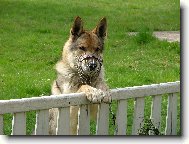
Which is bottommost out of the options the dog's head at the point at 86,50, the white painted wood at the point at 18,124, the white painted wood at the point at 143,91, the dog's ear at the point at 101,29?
the white painted wood at the point at 18,124

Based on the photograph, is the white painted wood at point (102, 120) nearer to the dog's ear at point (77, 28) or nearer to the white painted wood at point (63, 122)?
the white painted wood at point (63, 122)

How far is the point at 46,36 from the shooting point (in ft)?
34.7

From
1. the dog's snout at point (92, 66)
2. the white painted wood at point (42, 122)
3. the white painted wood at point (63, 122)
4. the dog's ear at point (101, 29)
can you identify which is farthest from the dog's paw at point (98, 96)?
the dog's ear at point (101, 29)

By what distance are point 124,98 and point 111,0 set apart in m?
11.4

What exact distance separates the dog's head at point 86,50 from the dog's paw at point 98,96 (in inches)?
19.6

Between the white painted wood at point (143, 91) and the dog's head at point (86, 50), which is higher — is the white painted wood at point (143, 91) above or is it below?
below

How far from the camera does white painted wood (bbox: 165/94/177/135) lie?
13.1 feet

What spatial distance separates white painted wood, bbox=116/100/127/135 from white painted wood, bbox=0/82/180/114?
0.16 feet

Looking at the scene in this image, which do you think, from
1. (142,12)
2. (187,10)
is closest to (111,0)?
(142,12)

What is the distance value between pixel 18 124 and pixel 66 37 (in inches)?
289

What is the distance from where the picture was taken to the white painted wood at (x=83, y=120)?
3.47 metres

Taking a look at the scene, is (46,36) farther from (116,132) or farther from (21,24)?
(116,132)

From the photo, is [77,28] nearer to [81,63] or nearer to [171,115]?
[81,63]

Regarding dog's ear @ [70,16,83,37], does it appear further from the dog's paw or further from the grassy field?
the grassy field
